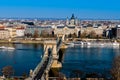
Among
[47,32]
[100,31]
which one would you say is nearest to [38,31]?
[47,32]

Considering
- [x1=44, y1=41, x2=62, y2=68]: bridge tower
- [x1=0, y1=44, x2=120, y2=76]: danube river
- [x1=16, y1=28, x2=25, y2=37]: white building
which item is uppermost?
[x1=44, y1=41, x2=62, y2=68]: bridge tower

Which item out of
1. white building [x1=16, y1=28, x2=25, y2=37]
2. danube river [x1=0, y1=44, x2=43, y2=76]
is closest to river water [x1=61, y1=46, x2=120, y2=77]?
danube river [x1=0, y1=44, x2=43, y2=76]

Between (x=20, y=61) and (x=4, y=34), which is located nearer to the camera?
(x=20, y=61)

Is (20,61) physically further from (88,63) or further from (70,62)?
(88,63)

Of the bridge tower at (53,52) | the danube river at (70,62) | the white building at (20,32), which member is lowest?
the white building at (20,32)

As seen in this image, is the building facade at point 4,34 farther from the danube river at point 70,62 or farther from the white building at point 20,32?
the danube river at point 70,62

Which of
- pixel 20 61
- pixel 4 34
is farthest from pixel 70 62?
pixel 4 34

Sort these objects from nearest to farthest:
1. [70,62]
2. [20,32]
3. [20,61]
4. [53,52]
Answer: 1. [53,52]
2. [70,62]
3. [20,61]
4. [20,32]

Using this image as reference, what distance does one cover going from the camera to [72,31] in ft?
131

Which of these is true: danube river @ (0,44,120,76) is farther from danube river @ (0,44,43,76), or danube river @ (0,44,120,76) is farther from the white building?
the white building

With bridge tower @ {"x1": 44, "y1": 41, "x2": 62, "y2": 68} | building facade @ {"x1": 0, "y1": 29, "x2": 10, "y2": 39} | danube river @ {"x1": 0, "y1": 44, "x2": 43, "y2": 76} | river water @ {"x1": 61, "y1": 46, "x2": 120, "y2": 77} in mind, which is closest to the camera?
bridge tower @ {"x1": 44, "y1": 41, "x2": 62, "y2": 68}

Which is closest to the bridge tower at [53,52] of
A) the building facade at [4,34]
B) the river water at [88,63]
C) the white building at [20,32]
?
the river water at [88,63]

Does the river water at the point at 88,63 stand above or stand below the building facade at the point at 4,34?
above

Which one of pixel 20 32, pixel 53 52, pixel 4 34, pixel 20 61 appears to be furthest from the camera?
pixel 20 32
